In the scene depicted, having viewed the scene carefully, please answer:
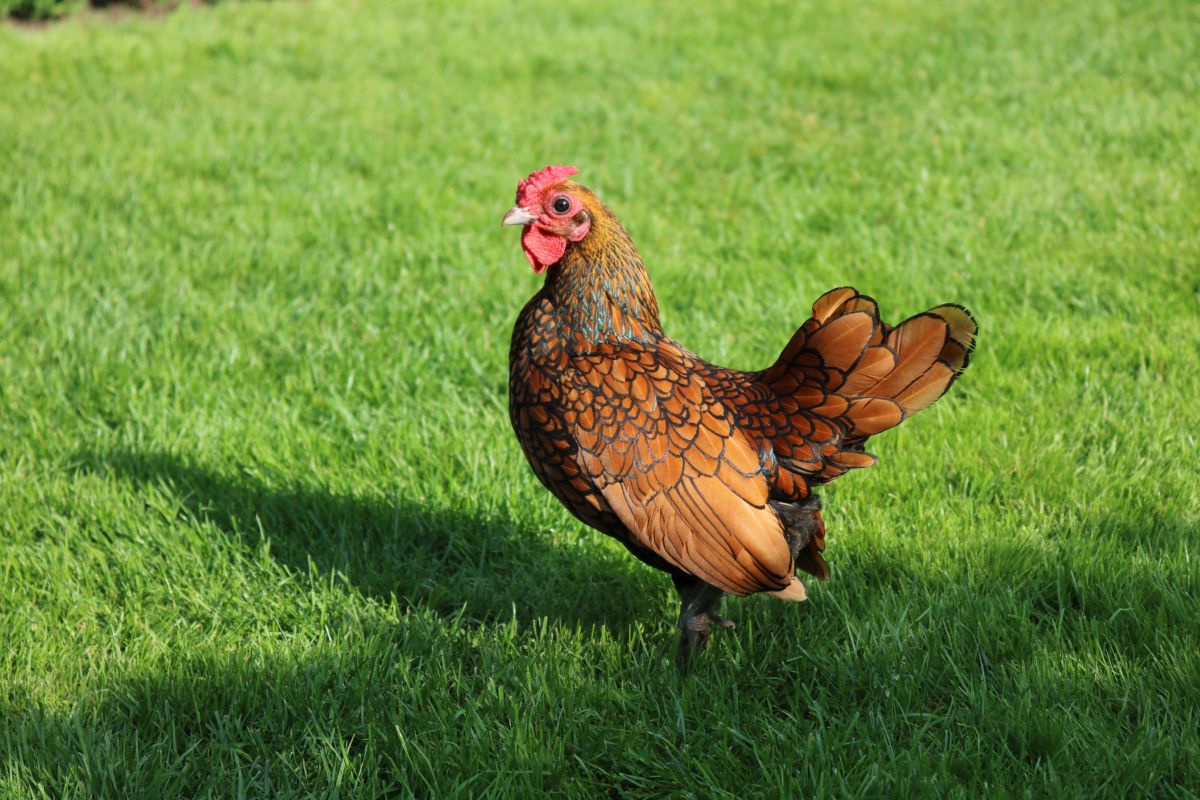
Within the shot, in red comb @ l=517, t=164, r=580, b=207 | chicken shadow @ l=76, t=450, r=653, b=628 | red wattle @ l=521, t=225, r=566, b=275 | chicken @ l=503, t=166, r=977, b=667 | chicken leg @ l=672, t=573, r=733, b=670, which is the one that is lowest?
chicken shadow @ l=76, t=450, r=653, b=628

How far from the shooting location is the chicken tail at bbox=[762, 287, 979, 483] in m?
2.59

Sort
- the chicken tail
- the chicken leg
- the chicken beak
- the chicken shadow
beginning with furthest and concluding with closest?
the chicken shadow → the chicken leg → the chicken beak → the chicken tail

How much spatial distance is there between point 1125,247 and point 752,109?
3128 millimetres

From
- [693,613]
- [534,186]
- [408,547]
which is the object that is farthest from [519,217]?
[408,547]

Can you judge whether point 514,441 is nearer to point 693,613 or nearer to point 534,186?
point 693,613

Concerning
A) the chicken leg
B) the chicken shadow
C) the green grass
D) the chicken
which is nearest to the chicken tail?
the chicken

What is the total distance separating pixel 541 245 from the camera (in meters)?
2.75

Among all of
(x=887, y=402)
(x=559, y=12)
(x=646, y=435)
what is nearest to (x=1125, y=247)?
(x=887, y=402)

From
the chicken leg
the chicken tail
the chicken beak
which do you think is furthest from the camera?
the chicken leg

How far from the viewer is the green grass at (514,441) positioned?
270 cm

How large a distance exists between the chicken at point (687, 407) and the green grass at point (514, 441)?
46 centimetres

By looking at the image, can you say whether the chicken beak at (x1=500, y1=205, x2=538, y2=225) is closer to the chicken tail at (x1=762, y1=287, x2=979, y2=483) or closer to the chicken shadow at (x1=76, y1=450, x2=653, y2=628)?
the chicken tail at (x1=762, y1=287, x2=979, y2=483)

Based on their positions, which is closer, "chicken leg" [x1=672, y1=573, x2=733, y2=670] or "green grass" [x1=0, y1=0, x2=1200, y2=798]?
"green grass" [x1=0, y1=0, x2=1200, y2=798]

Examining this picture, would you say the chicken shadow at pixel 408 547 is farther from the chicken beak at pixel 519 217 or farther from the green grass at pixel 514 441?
the chicken beak at pixel 519 217
